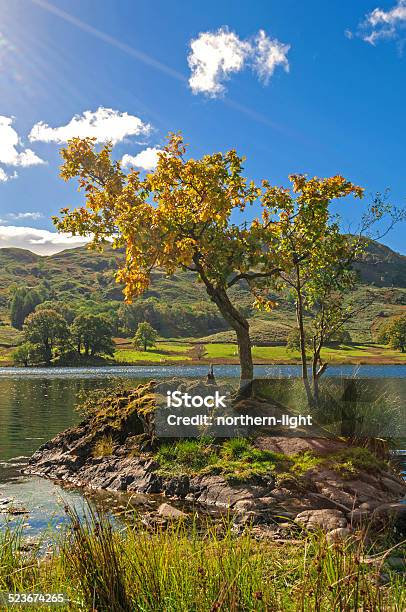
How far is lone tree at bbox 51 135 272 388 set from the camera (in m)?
23.2

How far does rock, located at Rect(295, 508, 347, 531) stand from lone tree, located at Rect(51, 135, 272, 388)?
994 cm

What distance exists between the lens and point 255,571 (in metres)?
6.28

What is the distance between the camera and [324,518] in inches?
591

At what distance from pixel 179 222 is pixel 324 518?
13318mm

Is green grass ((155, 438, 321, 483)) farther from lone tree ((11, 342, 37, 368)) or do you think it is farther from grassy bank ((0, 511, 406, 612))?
lone tree ((11, 342, 37, 368))

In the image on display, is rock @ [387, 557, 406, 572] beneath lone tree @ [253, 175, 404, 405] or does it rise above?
beneath

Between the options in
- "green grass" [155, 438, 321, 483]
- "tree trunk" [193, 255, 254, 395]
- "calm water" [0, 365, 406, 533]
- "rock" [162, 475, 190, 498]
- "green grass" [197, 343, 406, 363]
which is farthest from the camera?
"green grass" [197, 343, 406, 363]

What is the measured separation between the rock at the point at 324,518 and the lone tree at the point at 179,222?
9.94m

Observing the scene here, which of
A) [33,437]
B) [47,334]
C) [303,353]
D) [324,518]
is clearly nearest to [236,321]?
[303,353]

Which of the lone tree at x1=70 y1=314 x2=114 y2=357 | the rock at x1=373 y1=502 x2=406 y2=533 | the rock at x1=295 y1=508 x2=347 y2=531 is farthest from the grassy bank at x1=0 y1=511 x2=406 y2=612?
the lone tree at x1=70 y1=314 x2=114 y2=357

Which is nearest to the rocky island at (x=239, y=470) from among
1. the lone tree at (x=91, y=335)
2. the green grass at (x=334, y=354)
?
the green grass at (x=334, y=354)

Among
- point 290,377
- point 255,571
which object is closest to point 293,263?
point 290,377

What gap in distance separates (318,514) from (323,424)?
9.76 m

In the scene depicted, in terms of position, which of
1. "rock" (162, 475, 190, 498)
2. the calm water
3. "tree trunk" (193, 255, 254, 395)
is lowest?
the calm water
